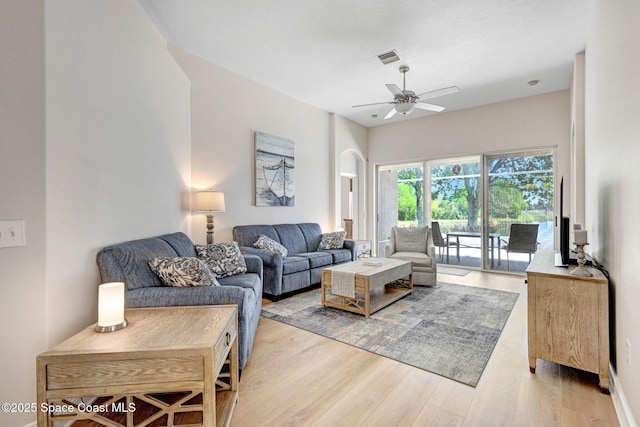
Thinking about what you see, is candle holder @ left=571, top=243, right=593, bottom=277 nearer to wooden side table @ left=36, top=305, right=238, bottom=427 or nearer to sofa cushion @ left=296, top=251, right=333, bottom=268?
wooden side table @ left=36, top=305, right=238, bottom=427

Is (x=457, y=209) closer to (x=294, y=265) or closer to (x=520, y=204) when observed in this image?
(x=520, y=204)

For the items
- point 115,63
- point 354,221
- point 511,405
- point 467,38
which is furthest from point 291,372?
point 354,221

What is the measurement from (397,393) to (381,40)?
11.2 ft

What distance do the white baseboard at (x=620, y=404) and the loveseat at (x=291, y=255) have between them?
9.55 feet

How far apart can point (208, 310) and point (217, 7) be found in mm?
2746

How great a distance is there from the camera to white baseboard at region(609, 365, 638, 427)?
1.49m

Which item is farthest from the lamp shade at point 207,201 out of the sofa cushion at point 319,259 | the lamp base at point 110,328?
the lamp base at point 110,328

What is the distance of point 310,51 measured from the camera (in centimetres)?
359

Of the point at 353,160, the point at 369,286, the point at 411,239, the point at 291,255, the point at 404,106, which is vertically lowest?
the point at 369,286

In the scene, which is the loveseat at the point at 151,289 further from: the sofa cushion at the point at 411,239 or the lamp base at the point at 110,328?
the sofa cushion at the point at 411,239

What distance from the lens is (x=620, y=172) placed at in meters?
1.77

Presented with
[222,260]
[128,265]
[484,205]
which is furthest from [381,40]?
[484,205]

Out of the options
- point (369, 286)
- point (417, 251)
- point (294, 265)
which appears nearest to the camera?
point (369, 286)

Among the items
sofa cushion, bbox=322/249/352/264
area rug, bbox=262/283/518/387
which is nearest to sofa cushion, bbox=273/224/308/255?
sofa cushion, bbox=322/249/352/264
